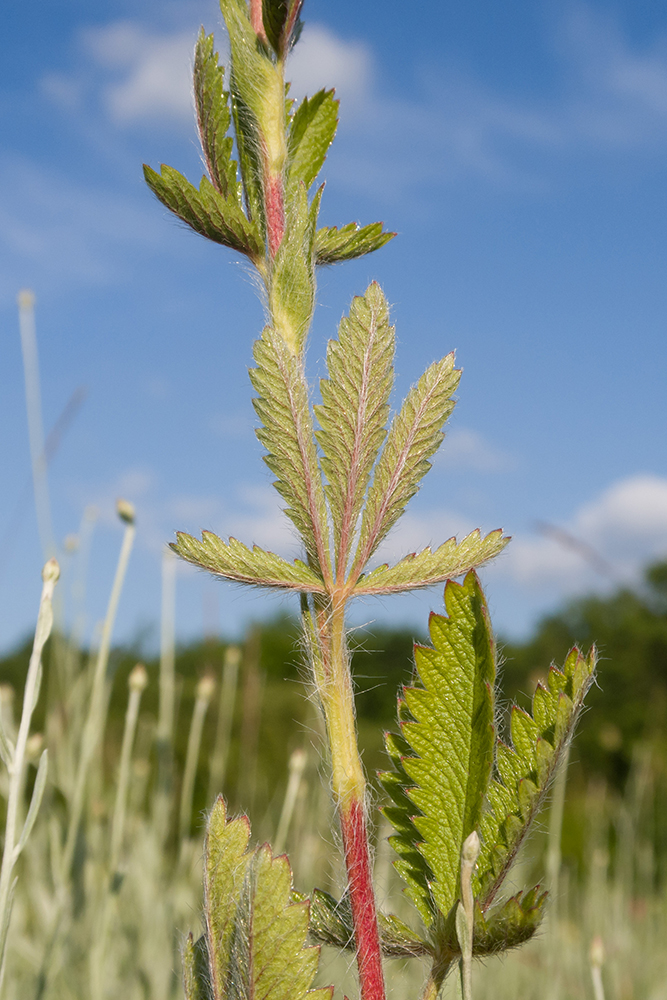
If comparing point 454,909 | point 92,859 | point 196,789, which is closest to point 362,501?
point 454,909

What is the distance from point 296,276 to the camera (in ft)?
1.06

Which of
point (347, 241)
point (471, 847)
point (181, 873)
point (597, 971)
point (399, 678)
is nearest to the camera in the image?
point (471, 847)

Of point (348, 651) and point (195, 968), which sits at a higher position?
point (348, 651)

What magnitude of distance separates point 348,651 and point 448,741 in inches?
2.0

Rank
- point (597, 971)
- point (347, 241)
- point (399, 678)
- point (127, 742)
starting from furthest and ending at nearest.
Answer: point (399, 678) → point (127, 742) → point (597, 971) → point (347, 241)

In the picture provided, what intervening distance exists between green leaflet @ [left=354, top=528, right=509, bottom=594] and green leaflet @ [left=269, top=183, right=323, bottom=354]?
0.10 m

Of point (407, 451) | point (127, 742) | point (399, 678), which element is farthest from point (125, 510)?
point (399, 678)

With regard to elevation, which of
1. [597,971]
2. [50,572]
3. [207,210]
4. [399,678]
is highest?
[399,678]

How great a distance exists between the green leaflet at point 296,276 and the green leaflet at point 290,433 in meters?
0.01

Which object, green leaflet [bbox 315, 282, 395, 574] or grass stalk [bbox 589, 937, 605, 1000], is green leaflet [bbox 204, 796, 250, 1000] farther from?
grass stalk [bbox 589, 937, 605, 1000]

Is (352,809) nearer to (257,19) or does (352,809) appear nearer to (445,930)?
(445,930)

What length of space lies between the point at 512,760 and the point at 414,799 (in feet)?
0.14

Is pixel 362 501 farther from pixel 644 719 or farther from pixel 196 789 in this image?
pixel 644 719

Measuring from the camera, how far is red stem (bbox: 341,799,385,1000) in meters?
0.29
